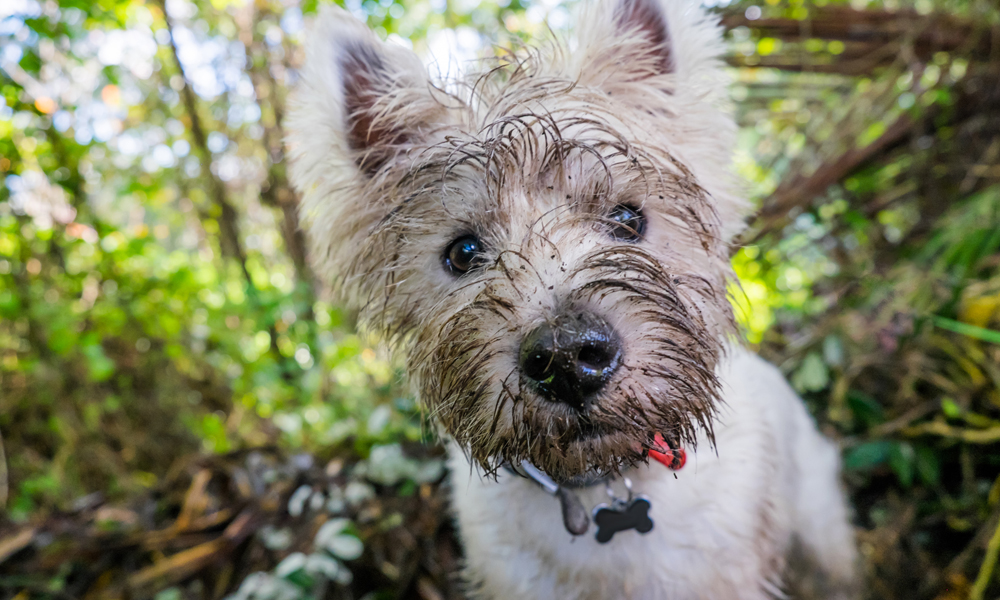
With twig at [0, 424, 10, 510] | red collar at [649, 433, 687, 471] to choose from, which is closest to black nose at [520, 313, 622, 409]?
red collar at [649, 433, 687, 471]

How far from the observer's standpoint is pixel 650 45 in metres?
2.07

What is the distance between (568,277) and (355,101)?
3.72 feet

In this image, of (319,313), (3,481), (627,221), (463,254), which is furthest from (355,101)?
(3,481)

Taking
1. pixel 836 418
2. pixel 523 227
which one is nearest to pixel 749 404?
pixel 523 227

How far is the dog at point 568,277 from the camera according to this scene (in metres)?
1.47

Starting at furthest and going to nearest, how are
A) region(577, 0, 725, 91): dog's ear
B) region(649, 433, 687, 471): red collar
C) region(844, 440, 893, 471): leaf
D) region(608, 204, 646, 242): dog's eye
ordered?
region(844, 440, 893, 471): leaf → region(577, 0, 725, 91): dog's ear → region(608, 204, 646, 242): dog's eye → region(649, 433, 687, 471): red collar

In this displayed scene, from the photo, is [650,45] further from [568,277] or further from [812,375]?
[812,375]

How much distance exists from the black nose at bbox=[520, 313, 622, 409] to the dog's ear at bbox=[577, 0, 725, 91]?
1073mm

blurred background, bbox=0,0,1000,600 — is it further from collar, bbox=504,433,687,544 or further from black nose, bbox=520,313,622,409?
black nose, bbox=520,313,622,409

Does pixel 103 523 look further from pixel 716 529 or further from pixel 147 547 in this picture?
pixel 716 529

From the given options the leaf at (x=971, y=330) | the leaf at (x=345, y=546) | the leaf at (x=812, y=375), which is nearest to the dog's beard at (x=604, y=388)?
the leaf at (x=345, y=546)

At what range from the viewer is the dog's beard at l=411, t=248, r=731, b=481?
4.62 ft

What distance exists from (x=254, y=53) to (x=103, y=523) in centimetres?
359

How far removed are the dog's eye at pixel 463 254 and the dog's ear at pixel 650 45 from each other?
0.73m
